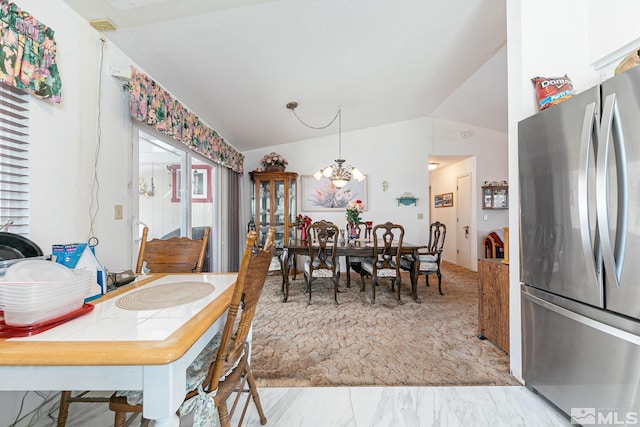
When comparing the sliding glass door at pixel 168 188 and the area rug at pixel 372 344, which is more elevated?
the sliding glass door at pixel 168 188

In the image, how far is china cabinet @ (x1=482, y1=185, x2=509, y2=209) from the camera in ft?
16.7

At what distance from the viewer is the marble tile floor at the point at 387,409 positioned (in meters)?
1.42

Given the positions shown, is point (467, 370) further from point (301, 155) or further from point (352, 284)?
point (301, 155)

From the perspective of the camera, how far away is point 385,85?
3.54 m

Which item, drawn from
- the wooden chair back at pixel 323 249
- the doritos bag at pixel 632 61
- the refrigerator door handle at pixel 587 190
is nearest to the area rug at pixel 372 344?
the wooden chair back at pixel 323 249

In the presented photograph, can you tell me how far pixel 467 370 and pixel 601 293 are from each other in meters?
1.05

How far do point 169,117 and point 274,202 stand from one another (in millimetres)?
2667

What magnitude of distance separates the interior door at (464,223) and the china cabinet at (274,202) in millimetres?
3562

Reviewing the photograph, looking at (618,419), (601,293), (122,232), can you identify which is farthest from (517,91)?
(122,232)

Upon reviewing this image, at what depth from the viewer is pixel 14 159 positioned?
1395mm

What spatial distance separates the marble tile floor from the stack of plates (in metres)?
1.00

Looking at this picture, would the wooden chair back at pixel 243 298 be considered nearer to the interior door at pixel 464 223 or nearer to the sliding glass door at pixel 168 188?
the sliding glass door at pixel 168 188

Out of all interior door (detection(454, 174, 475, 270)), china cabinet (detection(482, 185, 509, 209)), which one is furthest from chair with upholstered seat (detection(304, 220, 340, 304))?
china cabinet (detection(482, 185, 509, 209))

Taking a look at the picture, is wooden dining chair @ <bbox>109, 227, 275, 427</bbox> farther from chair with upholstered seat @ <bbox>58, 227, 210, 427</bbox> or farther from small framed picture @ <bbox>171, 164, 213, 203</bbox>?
small framed picture @ <bbox>171, 164, 213, 203</bbox>
